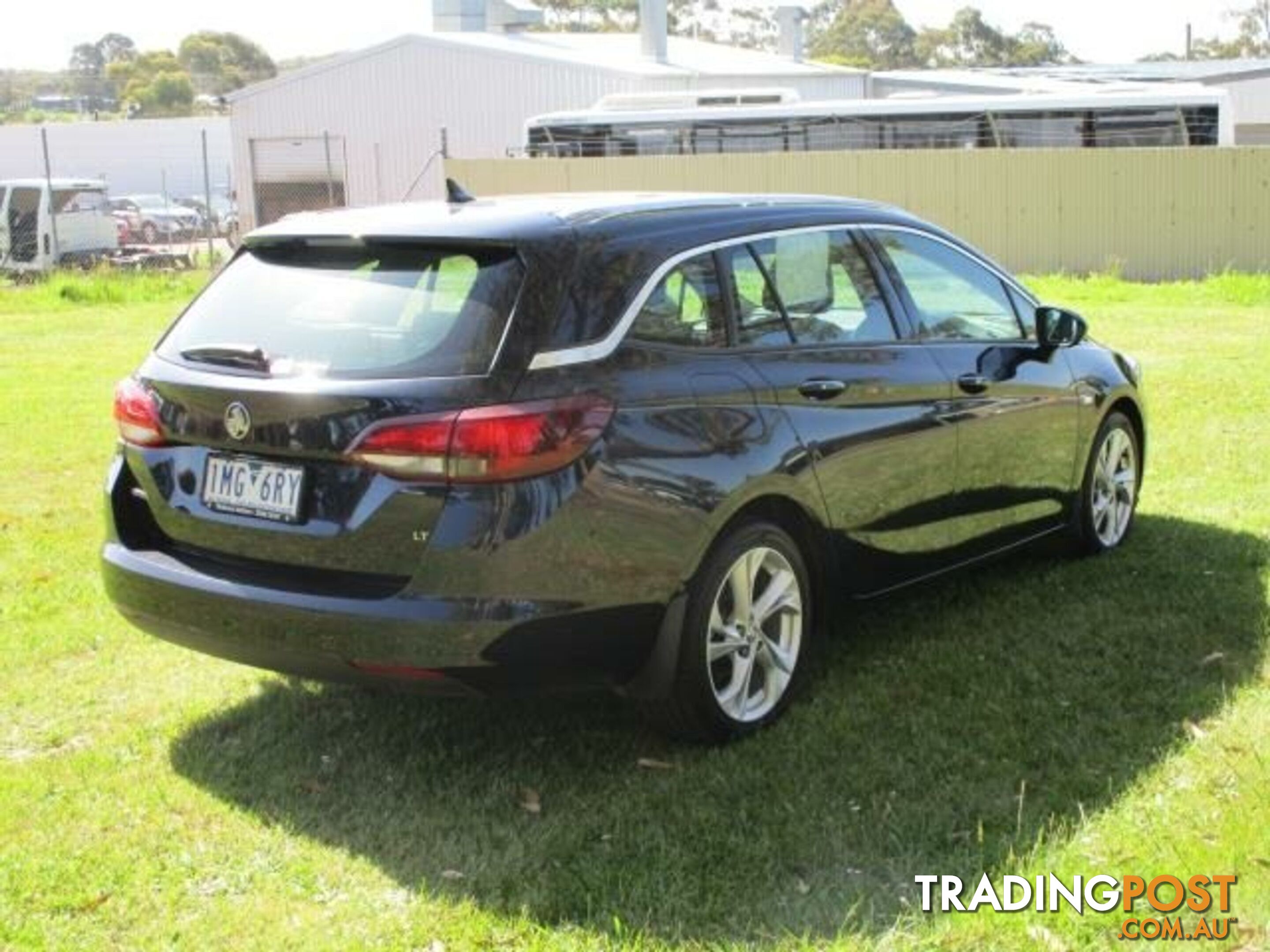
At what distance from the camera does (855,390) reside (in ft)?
16.6

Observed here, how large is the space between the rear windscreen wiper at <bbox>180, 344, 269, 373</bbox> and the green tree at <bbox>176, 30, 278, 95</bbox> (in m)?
105

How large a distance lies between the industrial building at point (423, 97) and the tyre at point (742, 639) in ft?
97.2

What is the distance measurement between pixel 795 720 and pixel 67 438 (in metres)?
6.68

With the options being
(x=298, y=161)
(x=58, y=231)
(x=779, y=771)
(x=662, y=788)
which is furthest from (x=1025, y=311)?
(x=298, y=161)

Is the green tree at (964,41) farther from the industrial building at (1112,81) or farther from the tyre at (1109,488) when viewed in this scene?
the tyre at (1109,488)

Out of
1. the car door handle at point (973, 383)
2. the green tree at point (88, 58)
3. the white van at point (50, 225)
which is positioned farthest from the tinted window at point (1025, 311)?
the green tree at point (88, 58)

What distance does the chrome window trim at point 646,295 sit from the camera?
412 cm

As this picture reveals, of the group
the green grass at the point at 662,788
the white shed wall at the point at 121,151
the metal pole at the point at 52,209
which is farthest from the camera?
the white shed wall at the point at 121,151

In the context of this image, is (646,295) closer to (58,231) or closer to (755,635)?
(755,635)

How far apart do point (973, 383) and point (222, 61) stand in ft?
378

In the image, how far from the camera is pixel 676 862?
3.87 m

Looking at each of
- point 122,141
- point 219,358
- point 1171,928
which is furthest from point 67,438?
point 122,141

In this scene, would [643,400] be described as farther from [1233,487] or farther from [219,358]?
[1233,487]

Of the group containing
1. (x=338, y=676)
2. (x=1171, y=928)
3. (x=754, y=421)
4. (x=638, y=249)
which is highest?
(x=638, y=249)
